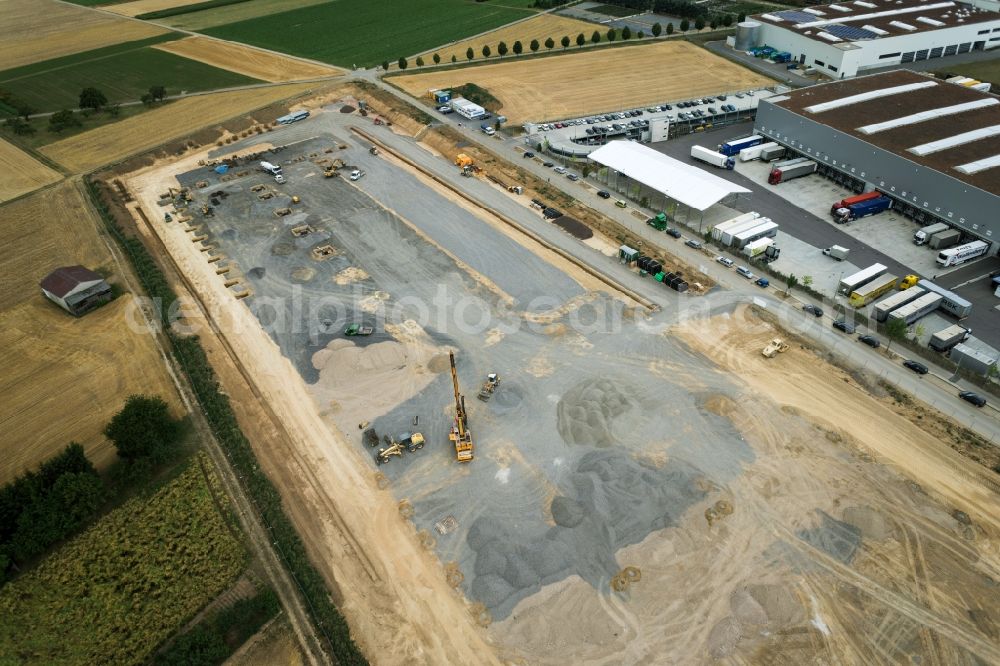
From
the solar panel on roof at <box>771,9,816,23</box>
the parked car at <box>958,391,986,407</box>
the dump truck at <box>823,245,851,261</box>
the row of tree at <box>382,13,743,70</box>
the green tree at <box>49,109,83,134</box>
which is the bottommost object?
the parked car at <box>958,391,986,407</box>

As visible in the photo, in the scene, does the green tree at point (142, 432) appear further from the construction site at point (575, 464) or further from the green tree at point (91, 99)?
the green tree at point (91, 99)

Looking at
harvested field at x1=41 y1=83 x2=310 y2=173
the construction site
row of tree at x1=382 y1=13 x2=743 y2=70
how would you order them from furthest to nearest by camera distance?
row of tree at x1=382 y1=13 x2=743 y2=70
harvested field at x1=41 y1=83 x2=310 y2=173
the construction site

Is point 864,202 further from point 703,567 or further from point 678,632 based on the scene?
point 678,632

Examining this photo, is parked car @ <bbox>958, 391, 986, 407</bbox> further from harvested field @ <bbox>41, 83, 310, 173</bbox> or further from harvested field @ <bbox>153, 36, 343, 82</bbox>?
harvested field @ <bbox>153, 36, 343, 82</bbox>

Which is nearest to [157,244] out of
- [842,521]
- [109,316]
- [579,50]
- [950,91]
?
[109,316]

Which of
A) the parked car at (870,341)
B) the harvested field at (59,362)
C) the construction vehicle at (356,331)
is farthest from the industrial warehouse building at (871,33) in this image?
the harvested field at (59,362)

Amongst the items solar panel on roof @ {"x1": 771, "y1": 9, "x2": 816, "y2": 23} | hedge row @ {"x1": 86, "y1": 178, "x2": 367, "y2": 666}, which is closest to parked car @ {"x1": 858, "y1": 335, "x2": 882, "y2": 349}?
hedge row @ {"x1": 86, "y1": 178, "x2": 367, "y2": 666}
